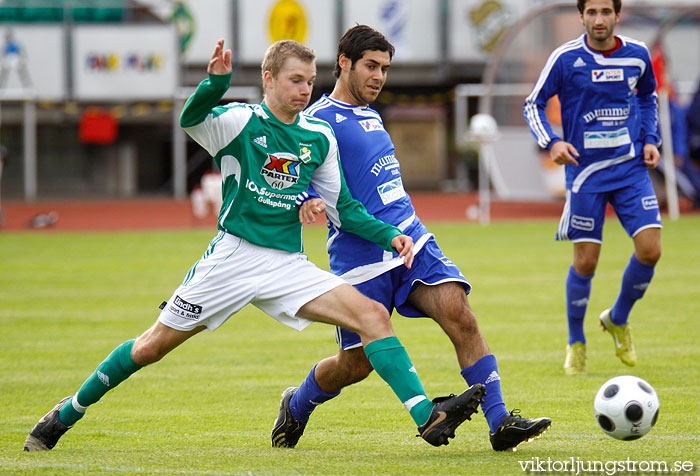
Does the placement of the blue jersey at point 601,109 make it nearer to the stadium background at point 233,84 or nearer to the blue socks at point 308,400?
the blue socks at point 308,400

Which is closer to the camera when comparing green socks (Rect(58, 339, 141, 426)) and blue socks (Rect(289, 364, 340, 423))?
green socks (Rect(58, 339, 141, 426))

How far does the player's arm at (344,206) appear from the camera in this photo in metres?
4.88

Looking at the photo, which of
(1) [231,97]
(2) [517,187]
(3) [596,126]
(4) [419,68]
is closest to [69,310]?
(3) [596,126]

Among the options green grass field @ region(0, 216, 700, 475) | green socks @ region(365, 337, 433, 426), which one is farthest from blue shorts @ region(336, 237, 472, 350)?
green grass field @ region(0, 216, 700, 475)

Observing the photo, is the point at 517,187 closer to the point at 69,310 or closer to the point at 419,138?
the point at 419,138

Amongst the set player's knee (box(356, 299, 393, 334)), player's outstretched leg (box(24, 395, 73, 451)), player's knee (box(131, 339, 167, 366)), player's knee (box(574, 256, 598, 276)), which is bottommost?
player's outstretched leg (box(24, 395, 73, 451))

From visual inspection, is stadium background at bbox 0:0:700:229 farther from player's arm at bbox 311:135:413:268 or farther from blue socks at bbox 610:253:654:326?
player's arm at bbox 311:135:413:268

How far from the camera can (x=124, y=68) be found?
88.2 ft

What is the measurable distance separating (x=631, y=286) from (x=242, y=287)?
3423 mm

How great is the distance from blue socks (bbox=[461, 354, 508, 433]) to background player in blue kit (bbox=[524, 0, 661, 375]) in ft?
7.45

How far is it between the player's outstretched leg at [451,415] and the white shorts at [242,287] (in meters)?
0.75

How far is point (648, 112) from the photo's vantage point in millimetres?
7215

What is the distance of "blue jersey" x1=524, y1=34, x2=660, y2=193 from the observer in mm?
7020

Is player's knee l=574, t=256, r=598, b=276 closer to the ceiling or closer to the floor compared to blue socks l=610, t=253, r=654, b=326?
closer to the ceiling
